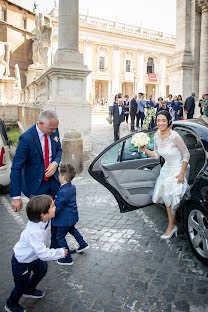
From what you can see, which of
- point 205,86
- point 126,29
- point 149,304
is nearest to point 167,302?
point 149,304

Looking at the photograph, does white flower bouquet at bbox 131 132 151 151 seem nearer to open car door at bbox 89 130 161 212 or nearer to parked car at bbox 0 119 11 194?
open car door at bbox 89 130 161 212

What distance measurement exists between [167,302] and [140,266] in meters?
0.67

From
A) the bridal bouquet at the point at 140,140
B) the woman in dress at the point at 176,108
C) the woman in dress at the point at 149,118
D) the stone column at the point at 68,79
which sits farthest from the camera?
the woman in dress at the point at 149,118

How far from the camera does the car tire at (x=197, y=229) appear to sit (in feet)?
10.7

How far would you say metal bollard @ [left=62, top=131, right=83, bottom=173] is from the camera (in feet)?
25.0

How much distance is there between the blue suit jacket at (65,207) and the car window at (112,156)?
1.05 metres

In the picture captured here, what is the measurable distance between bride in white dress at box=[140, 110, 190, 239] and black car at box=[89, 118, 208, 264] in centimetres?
13

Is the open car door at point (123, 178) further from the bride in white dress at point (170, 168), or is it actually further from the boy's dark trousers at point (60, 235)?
the boy's dark trousers at point (60, 235)

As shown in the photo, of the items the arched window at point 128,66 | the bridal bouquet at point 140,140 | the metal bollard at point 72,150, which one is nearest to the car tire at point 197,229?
the bridal bouquet at point 140,140

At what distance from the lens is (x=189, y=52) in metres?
16.0

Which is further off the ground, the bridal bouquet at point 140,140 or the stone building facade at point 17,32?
the stone building facade at point 17,32

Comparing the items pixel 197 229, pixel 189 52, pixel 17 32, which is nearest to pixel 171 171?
pixel 197 229

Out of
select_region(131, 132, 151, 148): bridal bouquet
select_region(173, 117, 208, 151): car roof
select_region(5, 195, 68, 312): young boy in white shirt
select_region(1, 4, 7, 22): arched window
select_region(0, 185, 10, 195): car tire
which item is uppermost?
select_region(1, 4, 7, 22): arched window

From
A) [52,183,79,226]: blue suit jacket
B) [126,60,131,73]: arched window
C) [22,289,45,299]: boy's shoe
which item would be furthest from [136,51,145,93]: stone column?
[22,289,45,299]: boy's shoe
